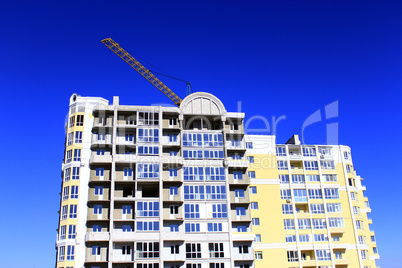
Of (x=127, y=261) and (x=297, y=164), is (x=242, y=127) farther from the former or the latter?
(x=127, y=261)

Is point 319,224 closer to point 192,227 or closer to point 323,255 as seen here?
point 323,255

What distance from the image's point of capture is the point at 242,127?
7556 centimetres

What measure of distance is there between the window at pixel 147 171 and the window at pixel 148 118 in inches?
328

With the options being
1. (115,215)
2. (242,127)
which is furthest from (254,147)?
(115,215)

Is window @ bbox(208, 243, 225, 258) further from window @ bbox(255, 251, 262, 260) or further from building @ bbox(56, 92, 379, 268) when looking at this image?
window @ bbox(255, 251, 262, 260)

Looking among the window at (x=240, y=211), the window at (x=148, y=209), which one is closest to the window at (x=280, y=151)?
the window at (x=240, y=211)

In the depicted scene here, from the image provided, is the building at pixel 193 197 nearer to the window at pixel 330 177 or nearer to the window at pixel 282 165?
the window at pixel 330 177

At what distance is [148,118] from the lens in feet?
237

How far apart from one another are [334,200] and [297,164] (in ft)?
33.5

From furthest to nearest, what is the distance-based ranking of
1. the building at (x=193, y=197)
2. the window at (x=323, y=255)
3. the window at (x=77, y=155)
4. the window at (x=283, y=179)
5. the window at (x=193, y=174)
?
the window at (x=283, y=179) < the window at (x=323, y=255) < the window at (x=193, y=174) < the window at (x=77, y=155) < the building at (x=193, y=197)

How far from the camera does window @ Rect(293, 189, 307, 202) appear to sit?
80.7 metres

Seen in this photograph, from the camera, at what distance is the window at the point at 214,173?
228 ft

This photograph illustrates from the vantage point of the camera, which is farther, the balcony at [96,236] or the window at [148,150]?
the window at [148,150]

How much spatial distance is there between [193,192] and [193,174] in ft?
10.4
